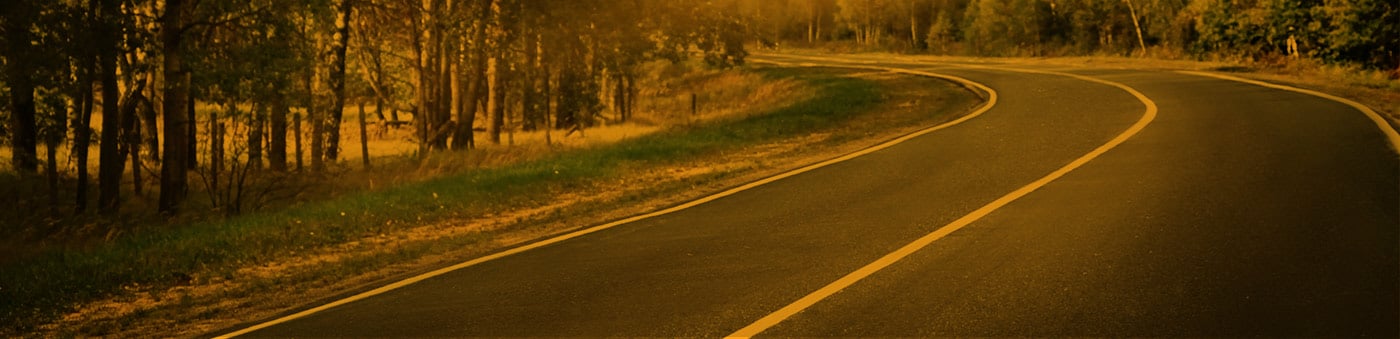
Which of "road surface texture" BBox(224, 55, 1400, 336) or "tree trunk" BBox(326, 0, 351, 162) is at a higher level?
"tree trunk" BBox(326, 0, 351, 162)

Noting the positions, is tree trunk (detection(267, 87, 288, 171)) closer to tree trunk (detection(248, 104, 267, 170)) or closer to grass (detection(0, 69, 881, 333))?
tree trunk (detection(248, 104, 267, 170))

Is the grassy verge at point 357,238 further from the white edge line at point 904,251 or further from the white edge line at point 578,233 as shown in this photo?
the white edge line at point 904,251

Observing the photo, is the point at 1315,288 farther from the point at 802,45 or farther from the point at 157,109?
the point at 802,45

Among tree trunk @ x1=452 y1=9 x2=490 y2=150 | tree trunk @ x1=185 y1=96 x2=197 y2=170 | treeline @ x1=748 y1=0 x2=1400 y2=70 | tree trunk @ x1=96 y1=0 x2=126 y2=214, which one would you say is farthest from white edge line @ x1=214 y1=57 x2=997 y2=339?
treeline @ x1=748 y1=0 x2=1400 y2=70

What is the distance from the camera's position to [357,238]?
490 inches

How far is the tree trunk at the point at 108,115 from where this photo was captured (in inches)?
682

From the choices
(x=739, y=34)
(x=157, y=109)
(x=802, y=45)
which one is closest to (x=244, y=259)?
(x=157, y=109)

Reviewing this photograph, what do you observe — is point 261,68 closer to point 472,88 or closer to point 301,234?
point 301,234

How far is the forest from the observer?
18469 mm

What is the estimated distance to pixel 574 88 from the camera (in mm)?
35844

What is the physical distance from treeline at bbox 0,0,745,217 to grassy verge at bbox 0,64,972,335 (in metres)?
4.06

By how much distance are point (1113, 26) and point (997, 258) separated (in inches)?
2084

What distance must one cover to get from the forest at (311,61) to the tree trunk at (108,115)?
3 centimetres

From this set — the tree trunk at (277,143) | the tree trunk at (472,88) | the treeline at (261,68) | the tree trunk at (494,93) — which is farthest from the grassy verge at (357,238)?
the tree trunk at (494,93)
